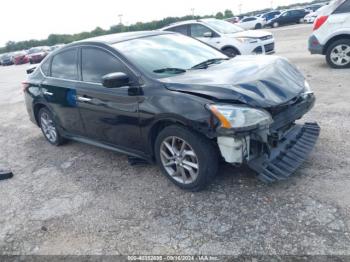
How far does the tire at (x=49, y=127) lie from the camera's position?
18.2ft

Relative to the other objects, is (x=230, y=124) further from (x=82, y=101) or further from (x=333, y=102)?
(x=333, y=102)

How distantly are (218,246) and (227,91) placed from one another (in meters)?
1.44

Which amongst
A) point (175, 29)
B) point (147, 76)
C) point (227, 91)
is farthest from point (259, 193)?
point (175, 29)

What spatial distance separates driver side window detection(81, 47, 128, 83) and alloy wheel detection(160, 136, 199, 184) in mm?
1021

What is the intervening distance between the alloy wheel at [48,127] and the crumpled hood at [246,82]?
2857 mm

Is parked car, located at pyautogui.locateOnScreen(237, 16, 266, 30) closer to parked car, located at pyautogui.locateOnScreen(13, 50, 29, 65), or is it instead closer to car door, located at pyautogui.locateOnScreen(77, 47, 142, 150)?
parked car, located at pyautogui.locateOnScreen(13, 50, 29, 65)

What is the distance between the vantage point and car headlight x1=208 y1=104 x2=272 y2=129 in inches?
121

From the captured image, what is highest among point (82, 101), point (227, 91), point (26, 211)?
point (227, 91)

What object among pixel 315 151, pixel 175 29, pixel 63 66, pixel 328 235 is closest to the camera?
pixel 328 235

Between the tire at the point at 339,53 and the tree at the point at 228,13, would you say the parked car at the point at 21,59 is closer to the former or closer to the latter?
the tire at the point at 339,53

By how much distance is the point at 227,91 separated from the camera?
3240 mm

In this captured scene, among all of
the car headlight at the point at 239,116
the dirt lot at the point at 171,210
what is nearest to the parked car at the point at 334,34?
the dirt lot at the point at 171,210

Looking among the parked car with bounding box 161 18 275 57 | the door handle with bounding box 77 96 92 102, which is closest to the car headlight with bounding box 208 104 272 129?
the door handle with bounding box 77 96 92 102

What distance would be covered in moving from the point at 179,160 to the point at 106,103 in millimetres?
1230
